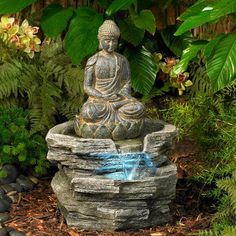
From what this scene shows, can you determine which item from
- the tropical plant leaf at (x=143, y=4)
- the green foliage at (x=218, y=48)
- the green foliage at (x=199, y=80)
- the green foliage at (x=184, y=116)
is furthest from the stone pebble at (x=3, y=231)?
the tropical plant leaf at (x=143, y=4)

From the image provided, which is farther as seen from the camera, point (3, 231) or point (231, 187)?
point (3, 231)

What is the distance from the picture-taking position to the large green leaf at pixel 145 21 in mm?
5277

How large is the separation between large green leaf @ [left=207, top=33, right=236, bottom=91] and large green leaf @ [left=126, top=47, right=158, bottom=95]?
1.37 meters

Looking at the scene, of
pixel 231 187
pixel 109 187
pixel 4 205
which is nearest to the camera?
pixel 231 187

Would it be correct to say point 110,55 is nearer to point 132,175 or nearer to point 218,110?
point 132,175

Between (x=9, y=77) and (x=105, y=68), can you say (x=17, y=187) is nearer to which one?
(x=9, y=77)

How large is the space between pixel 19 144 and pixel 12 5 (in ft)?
3.97

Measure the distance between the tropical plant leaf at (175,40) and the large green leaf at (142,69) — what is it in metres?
0.27

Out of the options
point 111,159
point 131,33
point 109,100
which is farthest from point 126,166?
point 131,33

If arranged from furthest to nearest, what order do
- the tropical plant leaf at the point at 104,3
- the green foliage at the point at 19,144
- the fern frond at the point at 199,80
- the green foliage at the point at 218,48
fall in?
the fern frond at the point at 199,80 → the tropical plant leaf at the point at 104,3 → the green foliage at the point at 19,144 → the green foliage at the point at 218,48

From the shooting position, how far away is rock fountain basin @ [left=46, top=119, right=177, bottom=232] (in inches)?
159

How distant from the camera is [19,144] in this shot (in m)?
4.91

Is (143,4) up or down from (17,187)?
up

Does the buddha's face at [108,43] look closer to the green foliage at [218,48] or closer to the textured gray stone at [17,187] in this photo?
the green foliage at [218,48]
